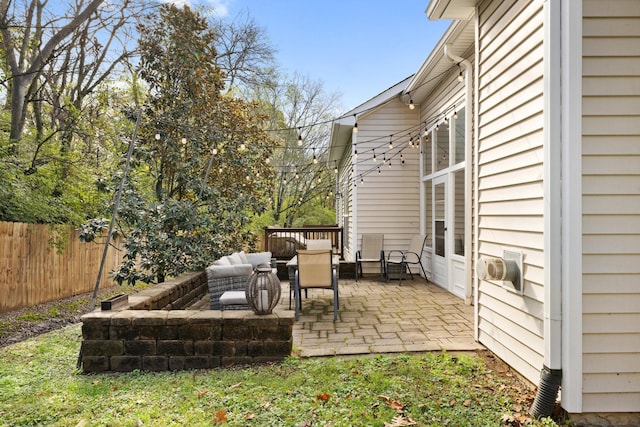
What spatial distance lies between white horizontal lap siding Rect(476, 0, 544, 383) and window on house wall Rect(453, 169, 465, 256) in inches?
95.4

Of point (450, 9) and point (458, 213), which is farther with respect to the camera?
point (458, 213)

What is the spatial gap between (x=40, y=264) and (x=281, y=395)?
6286 mm

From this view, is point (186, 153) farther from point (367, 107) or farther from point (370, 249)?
point (370, 249)

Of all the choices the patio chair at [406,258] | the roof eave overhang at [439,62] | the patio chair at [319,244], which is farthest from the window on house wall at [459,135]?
the patio chair at [319,244]

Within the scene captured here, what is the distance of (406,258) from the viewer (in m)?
7.77

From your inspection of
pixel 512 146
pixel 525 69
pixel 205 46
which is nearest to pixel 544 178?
pixel 512 146

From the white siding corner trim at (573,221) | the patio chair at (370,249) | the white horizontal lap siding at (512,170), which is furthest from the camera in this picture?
the patio chair at (370,249)

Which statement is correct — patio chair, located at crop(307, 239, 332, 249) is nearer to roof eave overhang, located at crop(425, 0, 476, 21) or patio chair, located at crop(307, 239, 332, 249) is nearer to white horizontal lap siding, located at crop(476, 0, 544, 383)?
white horizontal lap siding, located at crop(476, 0, 544, 383)

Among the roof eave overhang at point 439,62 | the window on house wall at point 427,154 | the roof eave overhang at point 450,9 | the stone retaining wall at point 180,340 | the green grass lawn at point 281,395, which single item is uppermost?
the roof eave overhang at point 439,62

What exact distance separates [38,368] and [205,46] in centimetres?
677

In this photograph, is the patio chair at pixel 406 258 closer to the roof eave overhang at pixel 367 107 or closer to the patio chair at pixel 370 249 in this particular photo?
the patio chair at pixel 370 249

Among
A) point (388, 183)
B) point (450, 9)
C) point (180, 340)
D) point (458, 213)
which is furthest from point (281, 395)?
point (388, 183)

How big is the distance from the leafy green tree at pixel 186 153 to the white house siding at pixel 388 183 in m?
2.37

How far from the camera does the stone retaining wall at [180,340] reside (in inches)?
129
